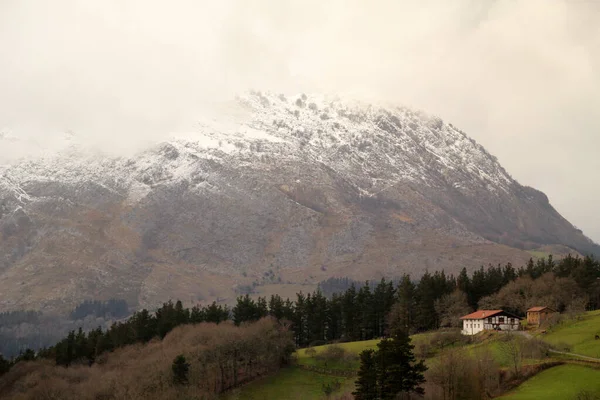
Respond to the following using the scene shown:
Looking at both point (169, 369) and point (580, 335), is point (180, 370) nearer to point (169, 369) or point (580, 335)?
point (169, 369)

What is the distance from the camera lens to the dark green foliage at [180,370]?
4437 inches

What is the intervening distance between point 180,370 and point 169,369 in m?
2.73

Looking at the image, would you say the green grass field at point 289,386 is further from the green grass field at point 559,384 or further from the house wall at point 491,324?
the green grass field at point 559,384

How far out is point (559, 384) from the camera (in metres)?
87.4

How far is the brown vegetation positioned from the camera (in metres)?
111

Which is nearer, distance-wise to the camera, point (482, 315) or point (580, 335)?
point (580, 335)

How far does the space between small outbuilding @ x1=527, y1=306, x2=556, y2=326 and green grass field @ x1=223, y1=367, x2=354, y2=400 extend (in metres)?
39.6

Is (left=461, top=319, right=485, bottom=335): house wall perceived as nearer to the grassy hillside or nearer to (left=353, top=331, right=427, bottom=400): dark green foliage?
the grassy hillside

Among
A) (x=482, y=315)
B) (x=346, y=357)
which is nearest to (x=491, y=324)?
(x=482, y=315)

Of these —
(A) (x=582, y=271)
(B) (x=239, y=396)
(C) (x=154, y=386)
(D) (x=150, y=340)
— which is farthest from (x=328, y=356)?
(A) (x=582, y=271)

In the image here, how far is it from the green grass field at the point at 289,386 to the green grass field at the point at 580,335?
113 ft

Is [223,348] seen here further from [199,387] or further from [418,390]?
[418,390]

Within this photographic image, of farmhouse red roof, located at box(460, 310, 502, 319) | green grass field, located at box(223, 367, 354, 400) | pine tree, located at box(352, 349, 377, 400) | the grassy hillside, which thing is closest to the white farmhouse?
farmhouse red roof, located at box(460, 310, 502, 319)

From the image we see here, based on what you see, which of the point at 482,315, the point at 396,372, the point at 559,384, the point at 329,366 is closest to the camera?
the point at 559,384
